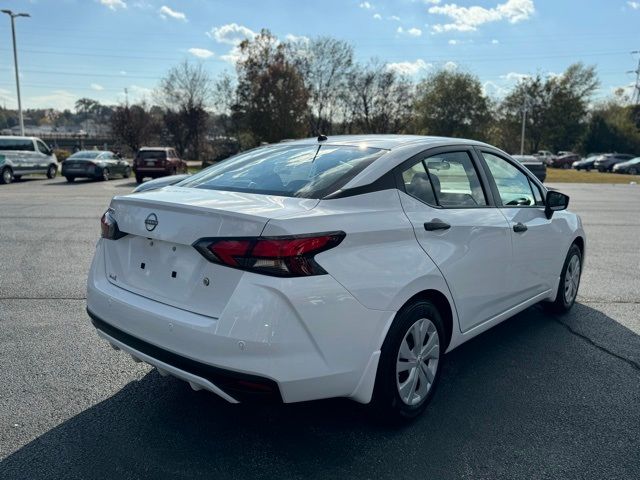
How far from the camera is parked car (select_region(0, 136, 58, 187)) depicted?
22.1m

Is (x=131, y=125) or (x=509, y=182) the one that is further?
(x=131, y=125)

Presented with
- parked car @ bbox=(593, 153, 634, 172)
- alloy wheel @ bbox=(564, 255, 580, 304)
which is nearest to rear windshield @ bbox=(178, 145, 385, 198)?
alloy wheel @ bbox=(564, 255, 580, 304)

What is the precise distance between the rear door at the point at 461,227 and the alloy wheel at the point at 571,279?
142 centimetres

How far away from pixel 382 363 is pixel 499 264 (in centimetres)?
145

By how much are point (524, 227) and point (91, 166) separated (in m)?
23.7

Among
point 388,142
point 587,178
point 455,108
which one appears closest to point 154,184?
point 388,142

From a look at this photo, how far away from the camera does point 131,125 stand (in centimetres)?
5028

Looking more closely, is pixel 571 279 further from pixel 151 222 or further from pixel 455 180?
pixel 151 222

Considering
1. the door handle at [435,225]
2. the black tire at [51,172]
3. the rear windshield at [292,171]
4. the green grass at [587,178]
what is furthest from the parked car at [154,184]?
the green grass at [587,178]

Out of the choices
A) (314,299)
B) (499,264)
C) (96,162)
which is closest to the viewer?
(314,299)

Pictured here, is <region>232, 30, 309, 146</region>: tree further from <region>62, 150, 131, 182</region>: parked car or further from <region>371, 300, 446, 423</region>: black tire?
<region>371, 300, 446, 423</region>: black tire

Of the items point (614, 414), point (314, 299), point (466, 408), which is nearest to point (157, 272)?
point (314, 299)

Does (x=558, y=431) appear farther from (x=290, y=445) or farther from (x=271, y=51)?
(x=271, y=51)

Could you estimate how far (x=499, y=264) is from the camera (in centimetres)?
380
